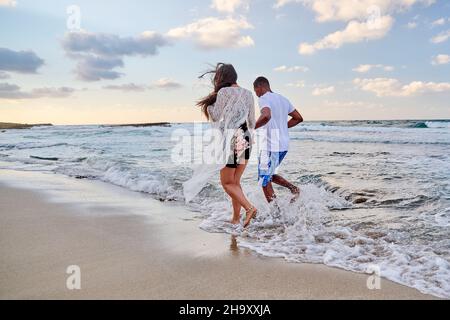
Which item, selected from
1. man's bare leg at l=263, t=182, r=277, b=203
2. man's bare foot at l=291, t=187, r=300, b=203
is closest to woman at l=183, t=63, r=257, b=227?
man's bare leg at l=263, t=182, r=277, b=203

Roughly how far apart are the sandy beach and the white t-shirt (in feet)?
5.16

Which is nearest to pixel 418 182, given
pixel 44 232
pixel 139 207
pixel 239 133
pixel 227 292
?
pixel 239 133

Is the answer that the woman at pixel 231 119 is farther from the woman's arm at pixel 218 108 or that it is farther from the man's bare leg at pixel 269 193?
the man's bare leg at pixel 269 193

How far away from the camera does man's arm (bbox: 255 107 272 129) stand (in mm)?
5136

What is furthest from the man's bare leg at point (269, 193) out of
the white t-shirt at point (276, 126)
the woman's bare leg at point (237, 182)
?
the woman's bare leg at point (237, 182)

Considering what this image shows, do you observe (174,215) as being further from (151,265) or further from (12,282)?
(12,282)

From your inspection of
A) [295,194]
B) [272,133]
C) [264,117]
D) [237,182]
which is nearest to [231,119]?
[264,117]

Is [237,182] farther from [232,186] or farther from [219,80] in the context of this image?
[219,80]

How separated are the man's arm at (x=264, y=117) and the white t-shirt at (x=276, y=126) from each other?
0.29 meters

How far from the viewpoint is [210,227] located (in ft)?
16.4

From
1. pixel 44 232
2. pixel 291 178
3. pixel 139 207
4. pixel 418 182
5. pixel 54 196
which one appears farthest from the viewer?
pixel 291 178

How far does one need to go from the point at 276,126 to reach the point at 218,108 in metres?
1.23
